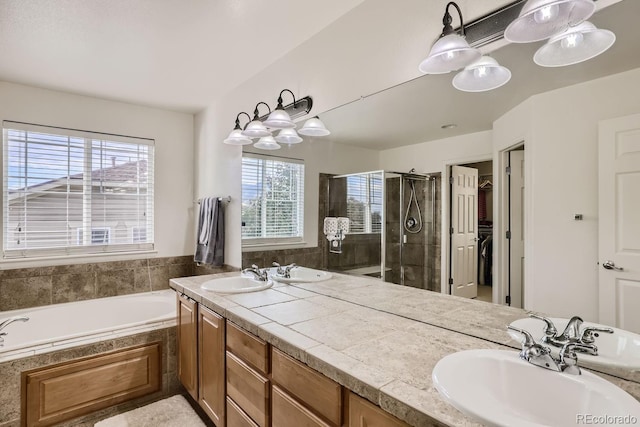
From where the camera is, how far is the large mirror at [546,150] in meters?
1.00

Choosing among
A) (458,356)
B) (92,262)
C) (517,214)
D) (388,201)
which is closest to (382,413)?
(458,356)

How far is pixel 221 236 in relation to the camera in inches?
125

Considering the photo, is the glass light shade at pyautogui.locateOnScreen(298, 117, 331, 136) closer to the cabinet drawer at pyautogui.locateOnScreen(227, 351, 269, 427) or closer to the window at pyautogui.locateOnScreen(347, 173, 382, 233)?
the window at pyautogui.locateOnScreen(347, 173, 382, 233)

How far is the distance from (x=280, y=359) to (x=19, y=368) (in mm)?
1855

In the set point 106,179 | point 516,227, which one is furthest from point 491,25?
point 106,179

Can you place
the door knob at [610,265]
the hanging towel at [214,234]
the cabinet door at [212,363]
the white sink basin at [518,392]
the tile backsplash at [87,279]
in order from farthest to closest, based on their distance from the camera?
the hanging towel at [214,234]
the tile backsplash at [87,279]
the cabinet door at [212,363]
the door knob at [610,265]
the white sink basin at [518,392]

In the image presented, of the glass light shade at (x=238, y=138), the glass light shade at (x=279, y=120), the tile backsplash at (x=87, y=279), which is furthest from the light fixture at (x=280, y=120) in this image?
the tile backsplash at (x=87, y=279)

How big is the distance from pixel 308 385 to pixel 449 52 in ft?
4.49

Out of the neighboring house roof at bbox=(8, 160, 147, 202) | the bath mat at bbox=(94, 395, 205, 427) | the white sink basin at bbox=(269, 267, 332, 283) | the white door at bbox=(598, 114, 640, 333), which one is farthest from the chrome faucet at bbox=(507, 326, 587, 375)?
the neighboring house roof at bbox=(8, 160, 147, 202)

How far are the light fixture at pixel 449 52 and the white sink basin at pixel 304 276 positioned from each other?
4.57 ft

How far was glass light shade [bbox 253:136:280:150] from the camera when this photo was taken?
8.63 feet

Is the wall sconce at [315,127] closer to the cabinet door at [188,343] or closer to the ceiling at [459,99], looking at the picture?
the ceiling at [459,99]

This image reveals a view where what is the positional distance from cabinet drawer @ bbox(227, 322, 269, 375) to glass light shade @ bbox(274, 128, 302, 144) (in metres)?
1.35

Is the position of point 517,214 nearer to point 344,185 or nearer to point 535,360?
point 535,360
